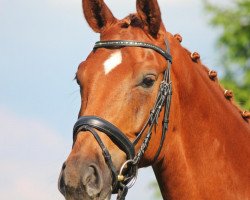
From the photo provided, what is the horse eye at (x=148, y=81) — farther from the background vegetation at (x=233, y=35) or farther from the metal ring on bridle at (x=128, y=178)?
the background vegetation at (x=233, y=35)

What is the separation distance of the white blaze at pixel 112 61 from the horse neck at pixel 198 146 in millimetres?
653

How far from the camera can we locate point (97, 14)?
24.9 ft

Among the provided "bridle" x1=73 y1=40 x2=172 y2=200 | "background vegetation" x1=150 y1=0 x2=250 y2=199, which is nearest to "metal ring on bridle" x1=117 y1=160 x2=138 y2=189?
"bridle" x1=73 y1=40 x2=172 y2=200

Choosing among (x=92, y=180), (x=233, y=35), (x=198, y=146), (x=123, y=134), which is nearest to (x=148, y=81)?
(x=123, y=134)

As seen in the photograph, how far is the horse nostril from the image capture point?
6279 mm

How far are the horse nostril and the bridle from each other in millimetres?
184

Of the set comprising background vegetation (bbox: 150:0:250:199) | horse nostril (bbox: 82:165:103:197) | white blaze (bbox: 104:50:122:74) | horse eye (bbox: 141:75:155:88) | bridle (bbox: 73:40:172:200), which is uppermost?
background vegetation (bbox: 150:0:250:199)

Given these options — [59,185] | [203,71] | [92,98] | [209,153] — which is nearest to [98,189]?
[59,185]

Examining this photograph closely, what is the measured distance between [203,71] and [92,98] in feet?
5.06

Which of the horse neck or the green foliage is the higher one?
the green foliage

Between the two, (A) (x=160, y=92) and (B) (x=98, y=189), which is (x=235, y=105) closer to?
(A) (x=160, y=92)

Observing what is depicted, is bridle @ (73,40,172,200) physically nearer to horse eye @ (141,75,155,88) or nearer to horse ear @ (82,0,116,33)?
horse eye @ (141,75,155,88)

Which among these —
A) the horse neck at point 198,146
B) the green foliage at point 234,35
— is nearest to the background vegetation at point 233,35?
the green foliage at point 234,35

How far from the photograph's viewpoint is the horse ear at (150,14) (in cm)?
717
